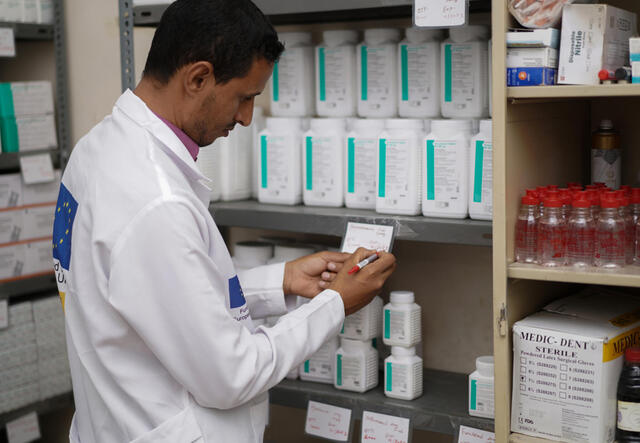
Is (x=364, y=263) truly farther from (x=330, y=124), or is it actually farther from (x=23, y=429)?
(x=23, y=429)

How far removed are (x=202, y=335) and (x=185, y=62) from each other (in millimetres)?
479

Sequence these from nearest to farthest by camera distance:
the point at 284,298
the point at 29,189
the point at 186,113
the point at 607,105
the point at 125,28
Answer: the point at 186,113
the point at 284,298
the point at 607,105
the point at 125,28
the point at 29,189

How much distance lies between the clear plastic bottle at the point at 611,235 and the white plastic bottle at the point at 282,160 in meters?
0.85

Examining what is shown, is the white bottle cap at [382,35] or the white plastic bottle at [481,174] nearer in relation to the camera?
the white plastic bottle at [481,174]

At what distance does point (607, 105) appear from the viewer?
75.8 inches

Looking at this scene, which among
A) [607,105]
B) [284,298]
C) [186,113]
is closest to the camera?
[186,113]

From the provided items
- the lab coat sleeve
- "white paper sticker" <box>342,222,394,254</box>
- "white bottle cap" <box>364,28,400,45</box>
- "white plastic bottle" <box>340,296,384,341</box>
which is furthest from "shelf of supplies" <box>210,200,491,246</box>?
the lab coat sleeve

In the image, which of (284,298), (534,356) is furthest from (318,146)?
(534,356)

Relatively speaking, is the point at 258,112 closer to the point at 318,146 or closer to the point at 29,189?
the point at 318,146

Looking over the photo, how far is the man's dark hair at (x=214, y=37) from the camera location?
1.32 metres

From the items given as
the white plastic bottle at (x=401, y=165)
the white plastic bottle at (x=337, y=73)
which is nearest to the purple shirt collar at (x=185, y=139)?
the white plastic bottle at (x=401, y=165)

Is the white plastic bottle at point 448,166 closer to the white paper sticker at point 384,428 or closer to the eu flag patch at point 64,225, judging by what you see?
the white paper sticker at point 384,428

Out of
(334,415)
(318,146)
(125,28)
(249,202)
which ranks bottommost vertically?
(334,415)

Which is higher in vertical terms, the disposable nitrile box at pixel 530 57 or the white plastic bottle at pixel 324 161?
the disposable nitrile box at pixel 530 57
